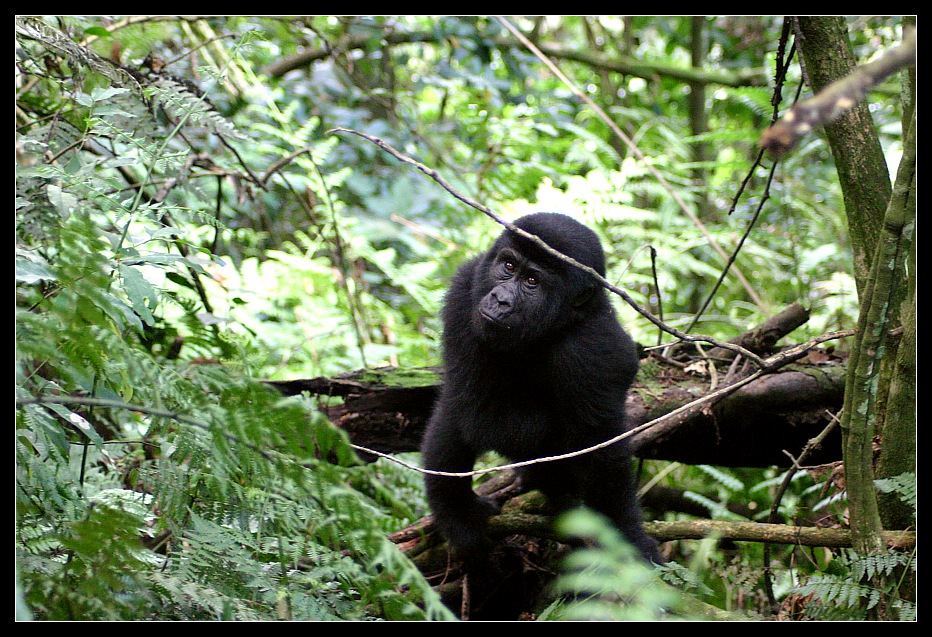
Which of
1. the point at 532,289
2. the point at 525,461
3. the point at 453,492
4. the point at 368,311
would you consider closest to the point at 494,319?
the point at 532,289

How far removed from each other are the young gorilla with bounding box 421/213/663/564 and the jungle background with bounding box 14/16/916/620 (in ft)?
0.70

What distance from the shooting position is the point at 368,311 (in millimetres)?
5121

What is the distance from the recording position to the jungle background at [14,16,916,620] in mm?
1594

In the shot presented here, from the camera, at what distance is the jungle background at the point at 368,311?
1594 mm

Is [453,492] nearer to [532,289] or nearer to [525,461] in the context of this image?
[525,461]

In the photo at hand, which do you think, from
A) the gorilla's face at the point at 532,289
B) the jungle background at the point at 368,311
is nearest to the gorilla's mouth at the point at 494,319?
the gorilla's face at the point at 532,289

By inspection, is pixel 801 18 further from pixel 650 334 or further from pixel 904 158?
pixel 650 334

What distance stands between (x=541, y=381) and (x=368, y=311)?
2592 millimetres

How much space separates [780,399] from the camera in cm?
306

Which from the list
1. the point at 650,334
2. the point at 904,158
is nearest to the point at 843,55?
the point at 904,158

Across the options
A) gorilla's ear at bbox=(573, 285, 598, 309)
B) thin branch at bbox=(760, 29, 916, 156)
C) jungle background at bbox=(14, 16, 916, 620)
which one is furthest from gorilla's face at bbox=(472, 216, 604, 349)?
→ thin branch at bbox=(760, 29, 916, 156)

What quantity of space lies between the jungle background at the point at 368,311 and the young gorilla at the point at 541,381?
213 mm

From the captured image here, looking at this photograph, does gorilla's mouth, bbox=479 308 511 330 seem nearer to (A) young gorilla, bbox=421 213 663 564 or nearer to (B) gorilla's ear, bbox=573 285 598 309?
(A) young gorilla, bbox=421 213 663 564

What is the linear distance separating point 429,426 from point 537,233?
875mm
